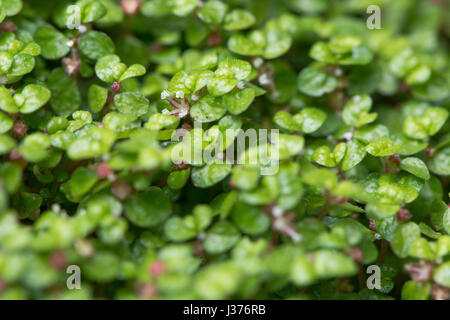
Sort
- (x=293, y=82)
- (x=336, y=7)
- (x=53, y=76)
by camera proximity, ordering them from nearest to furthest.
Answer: (x=53, y=76), (x=293, y=82), (x=336, y=7)

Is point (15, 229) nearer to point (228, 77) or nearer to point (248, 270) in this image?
point (248, 270)

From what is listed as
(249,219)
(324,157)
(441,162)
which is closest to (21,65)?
(249,219)

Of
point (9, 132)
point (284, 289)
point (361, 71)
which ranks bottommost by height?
point (284, 289)

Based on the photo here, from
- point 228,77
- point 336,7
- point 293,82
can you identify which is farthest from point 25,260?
point 336,7

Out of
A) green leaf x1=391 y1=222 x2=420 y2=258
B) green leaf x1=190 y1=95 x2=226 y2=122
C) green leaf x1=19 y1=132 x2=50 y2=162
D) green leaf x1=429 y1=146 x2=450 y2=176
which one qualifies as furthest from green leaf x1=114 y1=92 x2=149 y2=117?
green leaf x1=429 y1=146 x2=450 y2=176

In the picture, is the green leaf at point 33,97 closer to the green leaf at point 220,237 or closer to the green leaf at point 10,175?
the green leaf at point 10,175

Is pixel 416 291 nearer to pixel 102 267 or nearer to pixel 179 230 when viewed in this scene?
pixel 179 230

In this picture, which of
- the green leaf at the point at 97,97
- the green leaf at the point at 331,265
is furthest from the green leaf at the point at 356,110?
the green leaf at the point at 97,97
